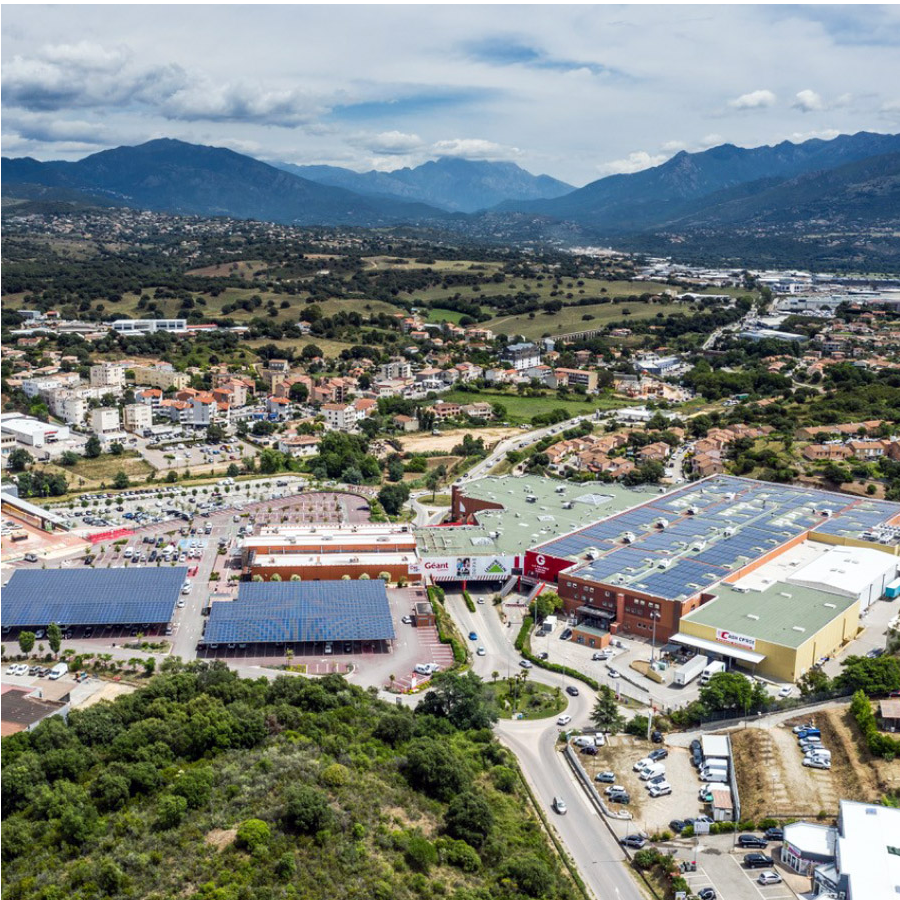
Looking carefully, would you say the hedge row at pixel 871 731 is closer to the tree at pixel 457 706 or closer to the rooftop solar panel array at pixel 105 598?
the tree at pixel 457 706

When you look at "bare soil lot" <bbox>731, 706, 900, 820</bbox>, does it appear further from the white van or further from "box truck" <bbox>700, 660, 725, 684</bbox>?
the white van

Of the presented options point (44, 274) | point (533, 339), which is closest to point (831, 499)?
point (533, 339)

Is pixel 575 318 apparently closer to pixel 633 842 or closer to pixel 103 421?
pixel 103 421

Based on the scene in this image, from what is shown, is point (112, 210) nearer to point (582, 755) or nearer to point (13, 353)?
point (13, 353)

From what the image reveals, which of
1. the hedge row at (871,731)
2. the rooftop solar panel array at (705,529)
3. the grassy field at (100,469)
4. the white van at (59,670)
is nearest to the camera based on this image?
the white van at (59,670)

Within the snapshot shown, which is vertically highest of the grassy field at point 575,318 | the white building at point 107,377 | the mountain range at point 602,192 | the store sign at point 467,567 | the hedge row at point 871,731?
the mountain range at point 602,192

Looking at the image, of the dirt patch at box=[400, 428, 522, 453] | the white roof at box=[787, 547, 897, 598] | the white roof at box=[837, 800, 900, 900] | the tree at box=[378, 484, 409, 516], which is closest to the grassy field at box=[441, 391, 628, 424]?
the dirt patch at box=[400, 428, 522, 453]

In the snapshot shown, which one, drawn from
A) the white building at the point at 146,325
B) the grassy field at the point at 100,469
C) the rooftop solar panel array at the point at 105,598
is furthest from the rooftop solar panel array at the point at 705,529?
the white building at the point at 146,325
